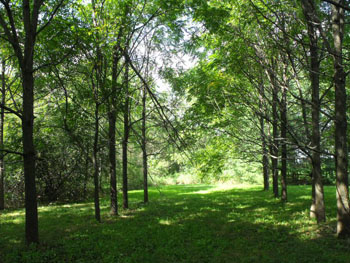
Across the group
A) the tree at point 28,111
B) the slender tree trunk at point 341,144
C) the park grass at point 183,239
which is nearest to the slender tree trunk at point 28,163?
the tree at point 28,111

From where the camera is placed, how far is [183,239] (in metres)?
6.32

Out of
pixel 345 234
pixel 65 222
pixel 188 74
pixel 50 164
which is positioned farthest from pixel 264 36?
pixel 50 164

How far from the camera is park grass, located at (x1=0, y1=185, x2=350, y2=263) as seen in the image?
16.9ft

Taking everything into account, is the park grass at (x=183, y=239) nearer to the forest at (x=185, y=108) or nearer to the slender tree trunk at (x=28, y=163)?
the forest at (x=185, y=108)

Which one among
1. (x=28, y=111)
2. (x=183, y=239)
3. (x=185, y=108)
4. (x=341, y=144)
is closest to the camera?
(x=341, y=144)

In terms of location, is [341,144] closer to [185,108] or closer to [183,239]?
[185,108]

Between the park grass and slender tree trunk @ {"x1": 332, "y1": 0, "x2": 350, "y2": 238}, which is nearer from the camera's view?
the park grass

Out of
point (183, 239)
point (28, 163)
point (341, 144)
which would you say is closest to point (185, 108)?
point (183, 239)

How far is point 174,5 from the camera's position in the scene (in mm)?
7172

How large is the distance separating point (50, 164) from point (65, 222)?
729 centimetres

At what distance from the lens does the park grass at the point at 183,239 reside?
16.9ft

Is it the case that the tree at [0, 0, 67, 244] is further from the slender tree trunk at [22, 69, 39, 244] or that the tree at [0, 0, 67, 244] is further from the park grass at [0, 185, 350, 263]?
the park grass at [0, 185, 350, 263]

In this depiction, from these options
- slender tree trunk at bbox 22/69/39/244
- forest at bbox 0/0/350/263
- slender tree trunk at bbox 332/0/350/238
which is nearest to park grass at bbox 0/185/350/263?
forest at bbox 0/0/350/263

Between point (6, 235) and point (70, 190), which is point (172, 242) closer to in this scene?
point (6, 235)
